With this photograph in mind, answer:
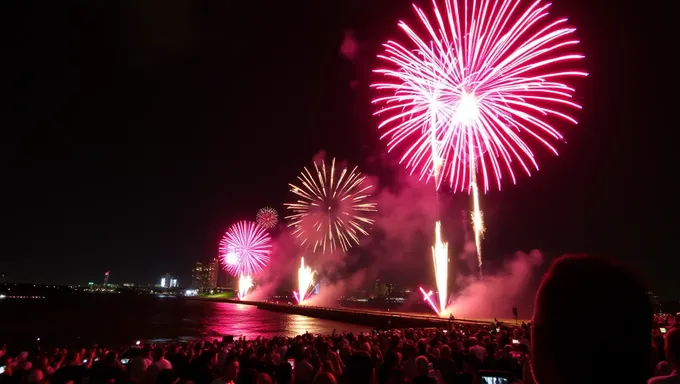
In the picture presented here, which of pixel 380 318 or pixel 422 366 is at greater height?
pixel 422 366

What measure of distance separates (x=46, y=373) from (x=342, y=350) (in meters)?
7.67

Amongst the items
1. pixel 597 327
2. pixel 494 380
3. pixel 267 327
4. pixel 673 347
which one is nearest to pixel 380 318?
pixel 267 327

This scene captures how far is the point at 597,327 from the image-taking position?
5.16 feet

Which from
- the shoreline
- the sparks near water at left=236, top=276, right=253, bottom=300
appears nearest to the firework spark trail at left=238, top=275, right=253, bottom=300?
the sparks near water at left=236, top=276, right=253, bottom=300

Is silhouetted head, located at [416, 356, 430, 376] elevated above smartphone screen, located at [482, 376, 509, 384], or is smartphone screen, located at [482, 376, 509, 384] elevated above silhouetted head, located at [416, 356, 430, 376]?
smartphone screen, located at [482, 376, 509, 384]

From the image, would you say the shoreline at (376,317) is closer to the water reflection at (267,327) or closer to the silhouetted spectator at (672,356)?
the water reflection at (267,327)

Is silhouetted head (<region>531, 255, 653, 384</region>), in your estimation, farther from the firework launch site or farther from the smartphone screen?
the firework launch site

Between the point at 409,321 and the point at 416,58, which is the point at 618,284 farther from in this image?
the point at 409,321

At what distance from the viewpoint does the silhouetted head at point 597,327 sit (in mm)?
1558

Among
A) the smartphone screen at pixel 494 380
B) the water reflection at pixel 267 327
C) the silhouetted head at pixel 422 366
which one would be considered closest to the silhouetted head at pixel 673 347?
the smartphone screen at pixel 494 380

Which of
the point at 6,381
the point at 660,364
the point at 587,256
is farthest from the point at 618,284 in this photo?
the point at 6,381

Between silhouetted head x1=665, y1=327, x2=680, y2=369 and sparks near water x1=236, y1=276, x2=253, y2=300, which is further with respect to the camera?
sparks near water x1=236, y1=276, x2=253, y2=300

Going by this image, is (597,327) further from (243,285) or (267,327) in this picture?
(243,285)

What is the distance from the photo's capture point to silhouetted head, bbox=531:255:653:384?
156 centimetres
